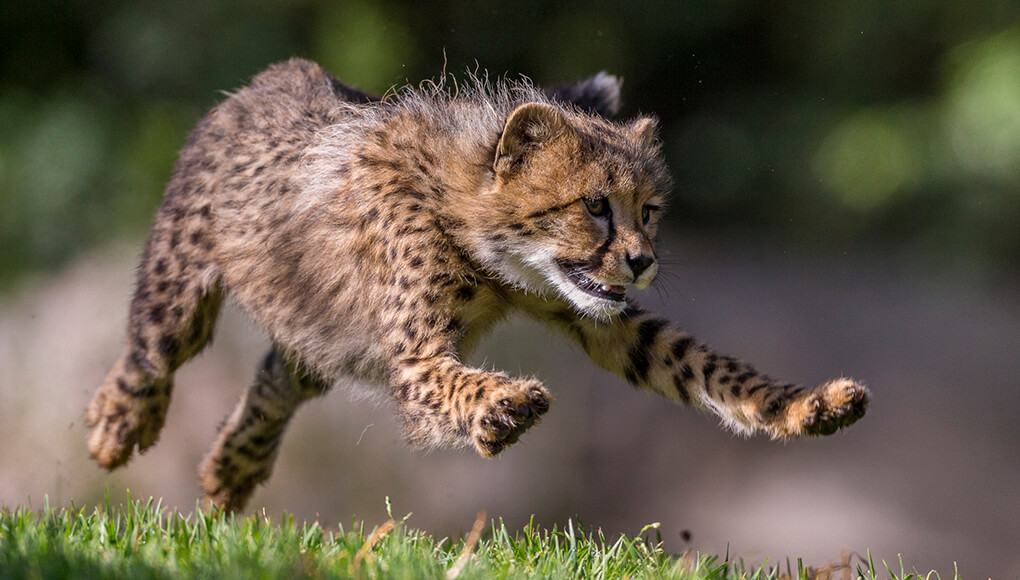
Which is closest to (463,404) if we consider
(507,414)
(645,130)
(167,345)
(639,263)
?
(507,414)

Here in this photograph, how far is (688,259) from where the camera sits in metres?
8.91

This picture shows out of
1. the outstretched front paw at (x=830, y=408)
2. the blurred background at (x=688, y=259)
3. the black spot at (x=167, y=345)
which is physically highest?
the blurred background at (x=688, y=259)

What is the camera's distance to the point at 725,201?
886cm

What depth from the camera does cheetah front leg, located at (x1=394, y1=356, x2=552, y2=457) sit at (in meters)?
3.11

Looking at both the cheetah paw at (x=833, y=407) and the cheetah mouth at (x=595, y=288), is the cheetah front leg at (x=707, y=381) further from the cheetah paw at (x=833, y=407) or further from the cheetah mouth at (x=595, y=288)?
the cheetah mouth at (x=595, y=288)

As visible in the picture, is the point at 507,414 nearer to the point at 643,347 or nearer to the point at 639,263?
the point at 639,263

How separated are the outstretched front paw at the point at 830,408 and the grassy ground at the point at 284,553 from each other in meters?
0.42

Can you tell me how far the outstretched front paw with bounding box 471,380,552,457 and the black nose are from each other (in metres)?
0.57

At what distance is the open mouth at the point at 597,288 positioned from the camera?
141 inches

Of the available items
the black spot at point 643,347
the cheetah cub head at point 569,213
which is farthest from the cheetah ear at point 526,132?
the black spot at point 643,347

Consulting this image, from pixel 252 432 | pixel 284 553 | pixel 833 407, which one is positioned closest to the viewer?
pixel 284 553

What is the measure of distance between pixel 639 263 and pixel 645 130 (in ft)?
2.26

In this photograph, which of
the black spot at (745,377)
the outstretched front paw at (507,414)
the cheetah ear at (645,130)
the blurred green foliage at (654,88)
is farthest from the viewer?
the blurred green foliage at (654,88)

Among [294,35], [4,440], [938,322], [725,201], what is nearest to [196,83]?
[294,35]
